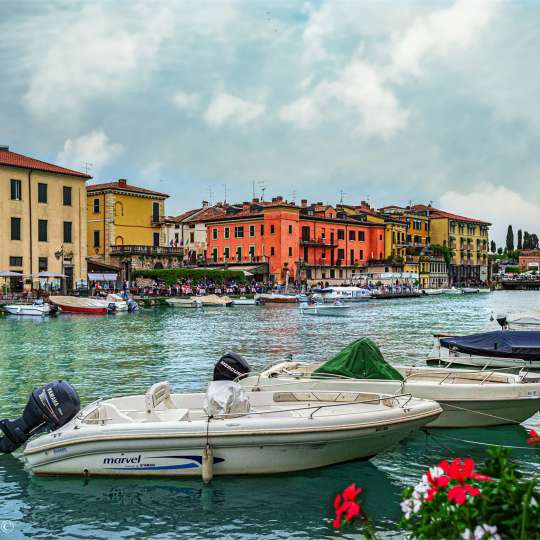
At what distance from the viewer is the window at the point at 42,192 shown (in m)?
55.1

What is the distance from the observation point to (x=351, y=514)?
12.9 ft

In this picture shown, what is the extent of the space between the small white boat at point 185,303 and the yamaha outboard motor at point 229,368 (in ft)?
155

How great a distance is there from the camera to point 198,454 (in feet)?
31.4

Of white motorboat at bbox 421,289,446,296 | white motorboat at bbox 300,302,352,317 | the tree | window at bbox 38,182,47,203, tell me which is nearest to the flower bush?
white motorboat at bbox 300,302,352,317

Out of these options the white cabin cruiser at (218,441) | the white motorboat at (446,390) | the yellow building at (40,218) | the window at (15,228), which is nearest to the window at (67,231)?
the yellow building at (40,218)

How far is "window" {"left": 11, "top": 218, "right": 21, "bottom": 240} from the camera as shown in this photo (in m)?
53.1

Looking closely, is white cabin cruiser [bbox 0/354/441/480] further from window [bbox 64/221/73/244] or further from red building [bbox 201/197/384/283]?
red building [bbox 201/197/384/283]

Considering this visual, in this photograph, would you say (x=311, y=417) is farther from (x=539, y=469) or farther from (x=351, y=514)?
(x=351, y=514)

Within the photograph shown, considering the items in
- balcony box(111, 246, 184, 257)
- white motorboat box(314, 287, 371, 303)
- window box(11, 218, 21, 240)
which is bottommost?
white motorboat box(314, 287, 371, 303)

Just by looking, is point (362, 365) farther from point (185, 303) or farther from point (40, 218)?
point (185, 303)

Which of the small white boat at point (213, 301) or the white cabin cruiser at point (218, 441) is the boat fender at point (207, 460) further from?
the small white boat at point (213, 301)

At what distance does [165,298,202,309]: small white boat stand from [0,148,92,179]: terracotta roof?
13353 millimetres

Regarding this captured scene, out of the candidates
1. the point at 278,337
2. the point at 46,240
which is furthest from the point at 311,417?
the point at 46,240

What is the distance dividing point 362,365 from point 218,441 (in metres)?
4.21
